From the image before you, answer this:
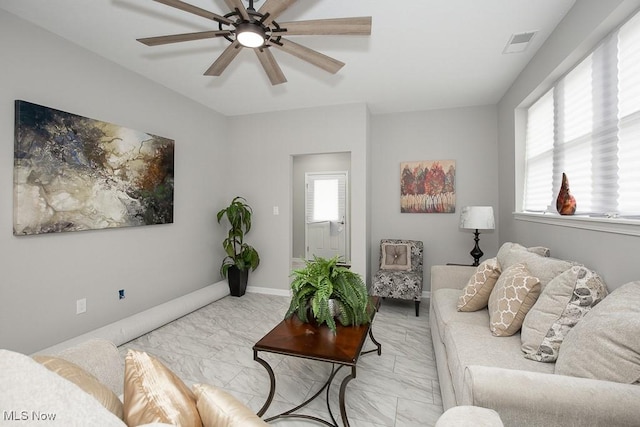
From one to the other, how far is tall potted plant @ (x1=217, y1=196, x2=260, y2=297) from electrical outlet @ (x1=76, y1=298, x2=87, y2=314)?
1.75 metres

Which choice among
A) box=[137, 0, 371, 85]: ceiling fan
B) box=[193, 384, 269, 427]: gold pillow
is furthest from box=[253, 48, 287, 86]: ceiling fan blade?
box=[193, 384, 269, 427]: gold pillow

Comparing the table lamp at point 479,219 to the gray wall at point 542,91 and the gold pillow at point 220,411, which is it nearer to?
the gray wall at point 542,91

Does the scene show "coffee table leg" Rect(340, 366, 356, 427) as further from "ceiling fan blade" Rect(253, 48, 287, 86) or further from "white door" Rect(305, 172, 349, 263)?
"white door" Rect(305, 172, 349, 263)

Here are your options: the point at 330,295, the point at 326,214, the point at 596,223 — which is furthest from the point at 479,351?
the point at 326,214

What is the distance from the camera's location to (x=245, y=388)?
208 centimetres

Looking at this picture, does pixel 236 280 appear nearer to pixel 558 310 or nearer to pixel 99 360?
pixel 99 360

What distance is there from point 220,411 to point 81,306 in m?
2.67

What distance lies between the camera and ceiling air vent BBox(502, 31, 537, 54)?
2385 mm

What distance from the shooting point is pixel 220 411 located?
0.73 metres

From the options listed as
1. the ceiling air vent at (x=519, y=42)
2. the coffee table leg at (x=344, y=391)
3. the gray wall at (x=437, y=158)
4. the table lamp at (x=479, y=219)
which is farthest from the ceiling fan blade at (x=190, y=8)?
the gray wall at (x=437, y=158)

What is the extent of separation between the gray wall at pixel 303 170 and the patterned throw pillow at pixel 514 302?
480 cm

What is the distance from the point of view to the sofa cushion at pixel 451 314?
2018 mm

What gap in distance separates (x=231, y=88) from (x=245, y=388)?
311 cm

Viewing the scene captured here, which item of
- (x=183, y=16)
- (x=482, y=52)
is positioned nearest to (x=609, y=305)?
(x=482, y=52)
